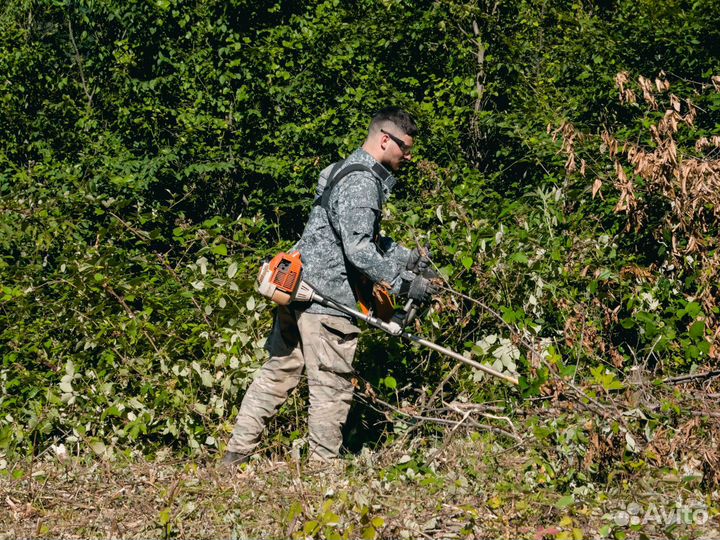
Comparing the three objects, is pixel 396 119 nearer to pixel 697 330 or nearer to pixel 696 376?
pixel 697 330

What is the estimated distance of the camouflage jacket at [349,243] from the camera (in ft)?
13.5

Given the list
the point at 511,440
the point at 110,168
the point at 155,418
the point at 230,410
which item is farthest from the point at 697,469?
the point at 110,168

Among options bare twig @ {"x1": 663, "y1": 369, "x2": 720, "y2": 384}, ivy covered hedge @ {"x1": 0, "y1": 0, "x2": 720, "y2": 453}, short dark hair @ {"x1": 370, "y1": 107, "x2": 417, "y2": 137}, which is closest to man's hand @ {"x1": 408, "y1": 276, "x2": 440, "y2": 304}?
ivy covered hedge @ {"x1": 0, "y1": 0, "x2": 720, "y2": 453}

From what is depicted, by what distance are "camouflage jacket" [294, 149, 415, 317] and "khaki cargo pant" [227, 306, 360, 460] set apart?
0.39ft

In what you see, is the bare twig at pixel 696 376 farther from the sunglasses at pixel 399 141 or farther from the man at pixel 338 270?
the sunglasses at pixel 399 141

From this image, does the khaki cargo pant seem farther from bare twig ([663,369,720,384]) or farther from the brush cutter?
bare twig ([663,369,720,384])

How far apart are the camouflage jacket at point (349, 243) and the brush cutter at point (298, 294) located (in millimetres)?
68

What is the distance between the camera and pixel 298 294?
4.22m

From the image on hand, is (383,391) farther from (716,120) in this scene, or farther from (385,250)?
(716,120)

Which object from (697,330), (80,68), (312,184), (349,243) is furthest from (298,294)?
(80,68)

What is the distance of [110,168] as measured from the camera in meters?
8.35

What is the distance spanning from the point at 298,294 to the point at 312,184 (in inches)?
155

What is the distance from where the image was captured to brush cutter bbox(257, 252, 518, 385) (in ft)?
13.7

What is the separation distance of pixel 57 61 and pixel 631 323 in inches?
291
